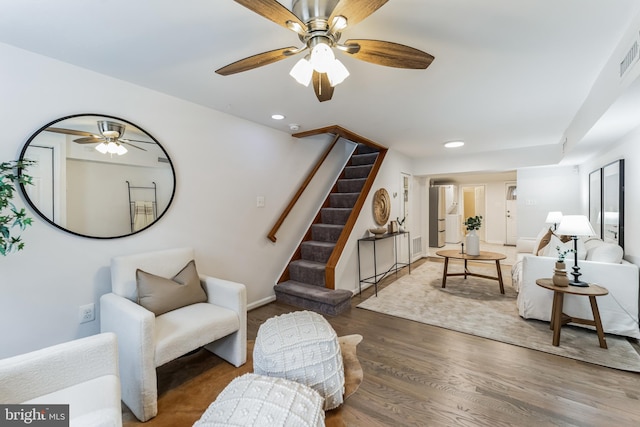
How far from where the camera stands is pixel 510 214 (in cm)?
801

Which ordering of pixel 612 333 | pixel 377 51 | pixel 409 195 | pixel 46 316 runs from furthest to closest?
pixel 409 195, pixel 612 333, pixel 46 316, pixel 377 51

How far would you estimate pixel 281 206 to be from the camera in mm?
3674

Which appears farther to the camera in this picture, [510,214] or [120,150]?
[510,214]

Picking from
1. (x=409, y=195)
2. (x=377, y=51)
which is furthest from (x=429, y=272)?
(x=377, y=51)

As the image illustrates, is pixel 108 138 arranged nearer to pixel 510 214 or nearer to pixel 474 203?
pixel 510 214

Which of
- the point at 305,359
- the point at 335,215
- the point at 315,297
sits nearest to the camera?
the point at 305,359

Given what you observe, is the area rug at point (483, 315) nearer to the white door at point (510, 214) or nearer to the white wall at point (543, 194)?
the white wall at point (543, 194)

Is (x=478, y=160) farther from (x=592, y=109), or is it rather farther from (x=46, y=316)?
(x=46, y=316)

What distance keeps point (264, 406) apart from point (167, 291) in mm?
1248

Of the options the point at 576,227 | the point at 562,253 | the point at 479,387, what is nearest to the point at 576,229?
the point at 576,227

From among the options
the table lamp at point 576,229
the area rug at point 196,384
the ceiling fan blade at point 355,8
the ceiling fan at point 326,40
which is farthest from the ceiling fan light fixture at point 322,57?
the table lamp at point 576,229

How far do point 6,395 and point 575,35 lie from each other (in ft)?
10.8

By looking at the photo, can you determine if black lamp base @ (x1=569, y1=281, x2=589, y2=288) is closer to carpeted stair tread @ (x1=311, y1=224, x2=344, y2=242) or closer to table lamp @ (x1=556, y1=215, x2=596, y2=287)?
table lamp @ (x1=556, y1=215, x2=596, y2=287)

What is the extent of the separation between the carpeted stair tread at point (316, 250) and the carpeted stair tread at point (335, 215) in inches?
17.7
